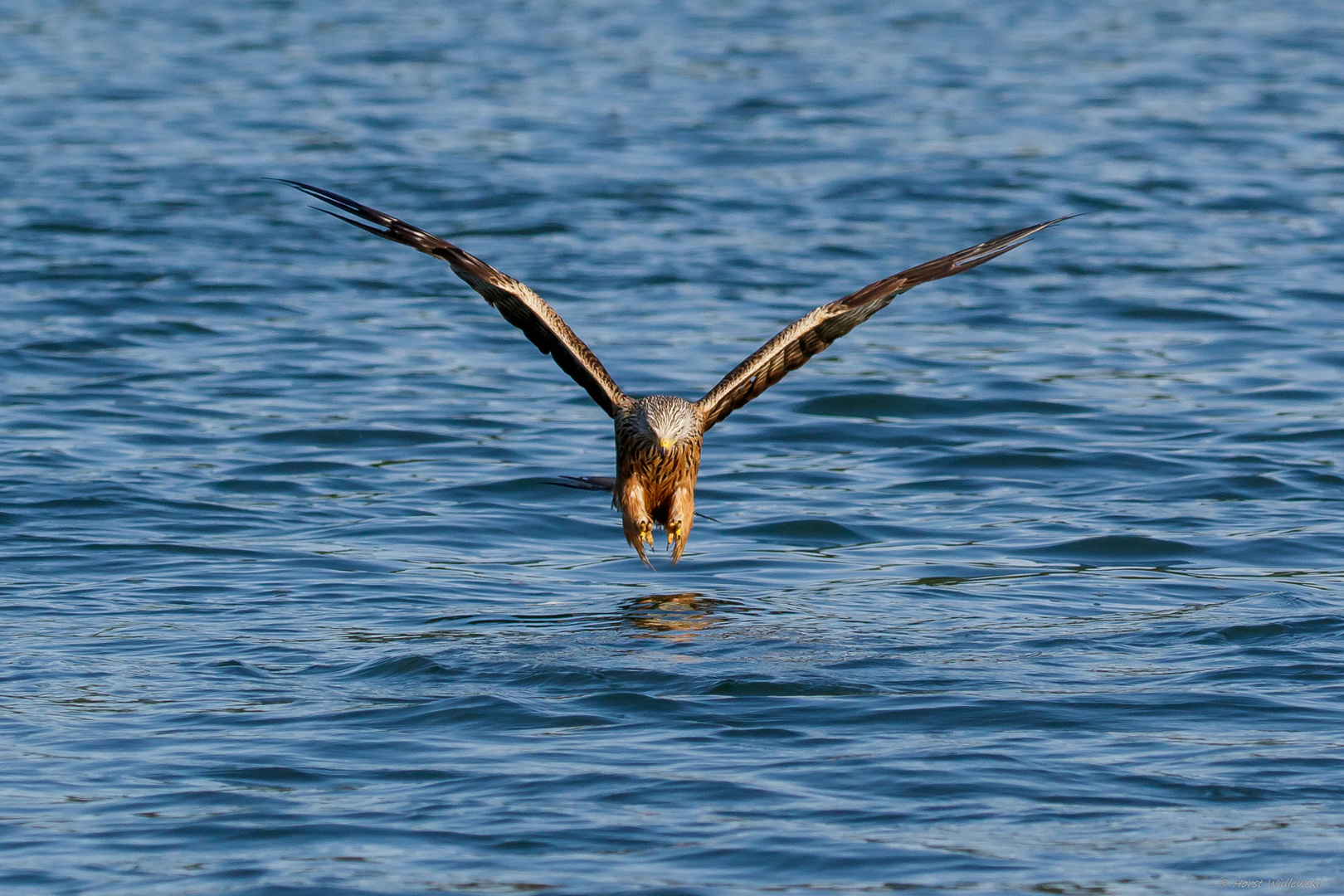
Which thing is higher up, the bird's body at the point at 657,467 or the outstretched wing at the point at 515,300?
the outstretched wing at the point at 515,300

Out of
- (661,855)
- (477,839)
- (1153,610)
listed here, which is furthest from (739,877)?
(1153,610)

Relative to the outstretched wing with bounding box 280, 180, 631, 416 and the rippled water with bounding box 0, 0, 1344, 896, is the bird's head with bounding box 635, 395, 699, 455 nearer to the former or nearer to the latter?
the outstretched wing with bounding box 280, 180, 631, 416

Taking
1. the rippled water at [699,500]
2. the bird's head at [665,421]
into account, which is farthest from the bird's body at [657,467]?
the rippled water at [699,500]

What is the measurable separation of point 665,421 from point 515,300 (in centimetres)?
97

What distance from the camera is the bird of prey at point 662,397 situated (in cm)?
881

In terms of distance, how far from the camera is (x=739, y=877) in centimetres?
580

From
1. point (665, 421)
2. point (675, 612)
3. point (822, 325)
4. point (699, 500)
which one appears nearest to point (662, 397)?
point (665, 421)

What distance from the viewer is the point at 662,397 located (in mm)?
8977

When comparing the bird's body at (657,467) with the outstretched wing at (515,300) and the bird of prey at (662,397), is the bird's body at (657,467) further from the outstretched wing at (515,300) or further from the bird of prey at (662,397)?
the outstretched wing at (515,300)

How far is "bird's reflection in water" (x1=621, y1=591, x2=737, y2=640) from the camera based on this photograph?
8461 mm

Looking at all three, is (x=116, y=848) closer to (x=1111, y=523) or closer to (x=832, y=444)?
(x=1111, y=523)

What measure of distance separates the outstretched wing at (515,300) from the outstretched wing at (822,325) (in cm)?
51

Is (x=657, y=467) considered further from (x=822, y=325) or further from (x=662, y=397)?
(x=822, y=325)

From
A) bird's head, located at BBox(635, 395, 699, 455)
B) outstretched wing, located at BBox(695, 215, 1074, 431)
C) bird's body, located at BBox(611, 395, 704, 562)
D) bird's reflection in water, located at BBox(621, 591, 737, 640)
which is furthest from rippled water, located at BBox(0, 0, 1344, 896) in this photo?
outstretched wing, located at BBox(695, 215, 1074, 431)
